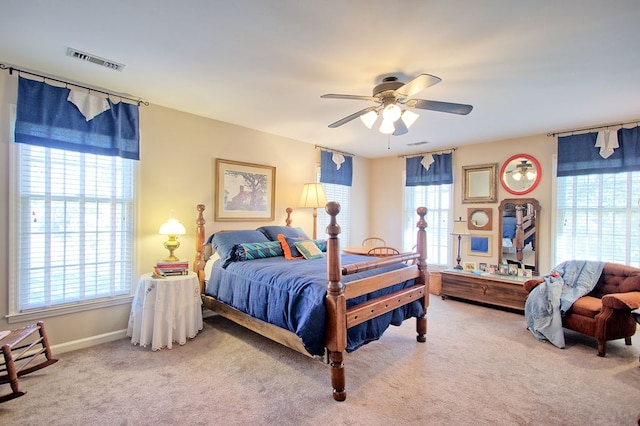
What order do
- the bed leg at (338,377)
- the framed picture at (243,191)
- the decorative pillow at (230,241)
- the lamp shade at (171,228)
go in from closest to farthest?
the bed leg at (338,377)
the lamp shade at (171,228)
the decorative pillow at (230,241)
the framed picture at (243,191)

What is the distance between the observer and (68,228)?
9.41 feet

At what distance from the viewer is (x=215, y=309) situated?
11.0 feet

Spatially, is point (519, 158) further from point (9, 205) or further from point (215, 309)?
point (9, 205)

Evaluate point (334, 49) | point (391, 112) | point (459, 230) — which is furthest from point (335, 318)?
point (459, 230)

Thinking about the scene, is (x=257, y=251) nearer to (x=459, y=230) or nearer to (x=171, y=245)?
(x=171, y=245)

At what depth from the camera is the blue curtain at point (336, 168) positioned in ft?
17.1

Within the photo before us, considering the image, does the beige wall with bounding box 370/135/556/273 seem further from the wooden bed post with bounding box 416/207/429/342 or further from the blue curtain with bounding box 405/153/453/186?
the wooden bed post with bounding box 416/207/429/342

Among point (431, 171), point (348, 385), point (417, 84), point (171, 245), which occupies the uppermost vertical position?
point (417, 84)

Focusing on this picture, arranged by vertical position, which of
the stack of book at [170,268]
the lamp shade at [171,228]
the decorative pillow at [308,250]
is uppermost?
the lamp shade at [171,228]

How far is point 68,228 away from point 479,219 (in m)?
5.24

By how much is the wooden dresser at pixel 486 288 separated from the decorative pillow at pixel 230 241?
2.83 meters

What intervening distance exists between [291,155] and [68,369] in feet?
11.5

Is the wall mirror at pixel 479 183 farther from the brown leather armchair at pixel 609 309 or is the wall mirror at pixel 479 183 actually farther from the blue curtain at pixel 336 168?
the blue curtain at pixel 336 168

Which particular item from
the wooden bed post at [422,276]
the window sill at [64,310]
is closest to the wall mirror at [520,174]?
the wooden bed post at [422,276]
